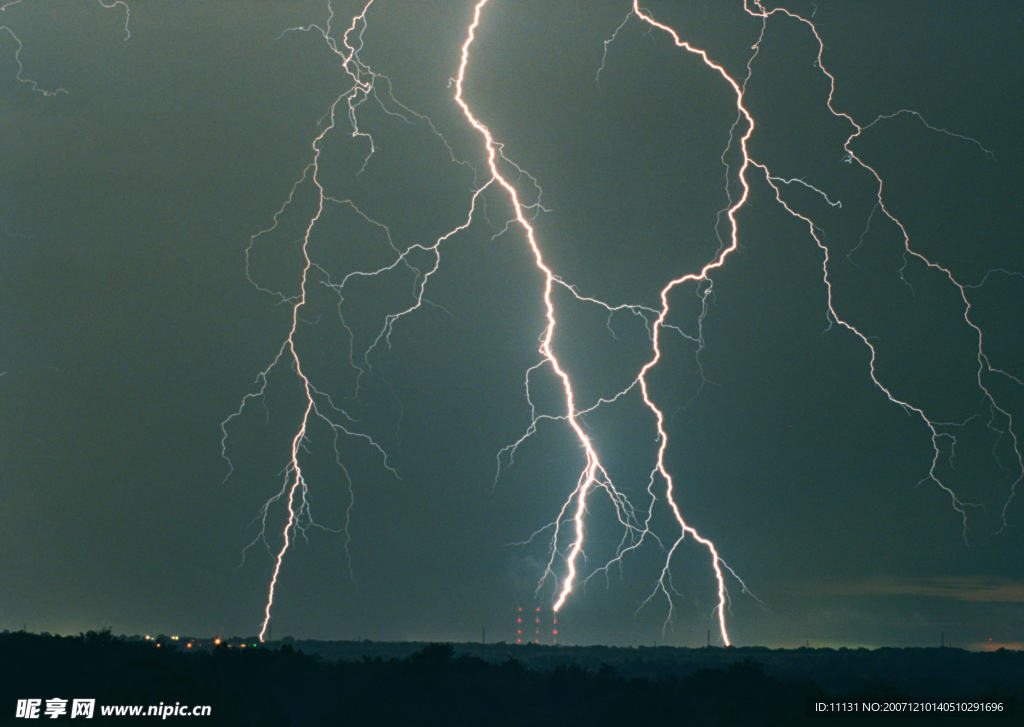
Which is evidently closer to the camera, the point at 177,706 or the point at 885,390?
the point at 177,706

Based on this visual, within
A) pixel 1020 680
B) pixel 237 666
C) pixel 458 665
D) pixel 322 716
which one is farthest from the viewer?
pixel 1020 680

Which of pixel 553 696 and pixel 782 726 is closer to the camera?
pixel 782 726

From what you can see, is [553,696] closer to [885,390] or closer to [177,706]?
[177,706]

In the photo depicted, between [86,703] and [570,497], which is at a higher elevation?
[570,497]

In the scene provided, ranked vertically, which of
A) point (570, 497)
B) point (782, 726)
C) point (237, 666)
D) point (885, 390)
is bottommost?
point (782, 726)

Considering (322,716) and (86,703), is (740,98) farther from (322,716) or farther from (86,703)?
(86,703)

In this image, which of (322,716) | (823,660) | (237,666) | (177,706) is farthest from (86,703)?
(823,660)

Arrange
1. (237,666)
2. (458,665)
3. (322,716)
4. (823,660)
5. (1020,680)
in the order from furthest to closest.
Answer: (823,660) < (1020,680) < (458,665) < (237,666) < (322,716)

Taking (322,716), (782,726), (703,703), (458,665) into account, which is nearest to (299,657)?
(458,665)

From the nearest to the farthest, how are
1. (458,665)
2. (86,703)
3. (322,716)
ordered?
(86,703), (322,716), (458,665)
